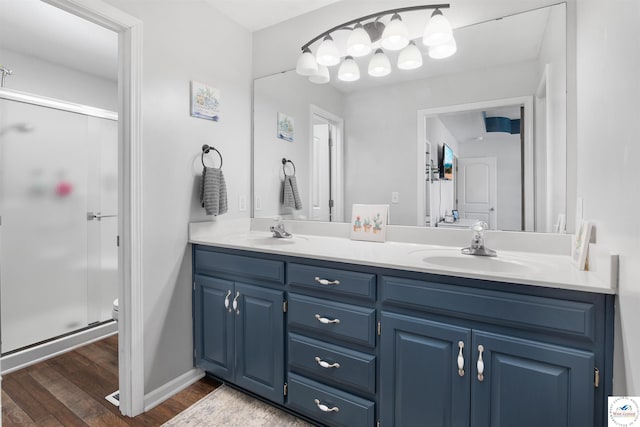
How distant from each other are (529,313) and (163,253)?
1761 millimetres

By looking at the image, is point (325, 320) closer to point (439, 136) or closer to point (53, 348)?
point (439, 136)

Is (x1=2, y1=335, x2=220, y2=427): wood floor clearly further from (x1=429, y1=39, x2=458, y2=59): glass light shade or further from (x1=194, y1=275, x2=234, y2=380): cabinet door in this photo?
(x1=429, y1=39, x2=458, y2=59): glass light shade

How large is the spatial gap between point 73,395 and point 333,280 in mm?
1719

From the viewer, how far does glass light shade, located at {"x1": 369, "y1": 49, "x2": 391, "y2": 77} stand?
1839 millimetres

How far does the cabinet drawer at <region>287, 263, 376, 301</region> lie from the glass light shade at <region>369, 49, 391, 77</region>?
1.22 metres

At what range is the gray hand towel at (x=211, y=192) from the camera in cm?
195

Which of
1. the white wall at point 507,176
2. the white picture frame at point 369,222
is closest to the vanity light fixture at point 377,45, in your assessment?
the white wall at point 507,176

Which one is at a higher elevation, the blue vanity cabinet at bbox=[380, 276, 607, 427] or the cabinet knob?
the cabinet knob

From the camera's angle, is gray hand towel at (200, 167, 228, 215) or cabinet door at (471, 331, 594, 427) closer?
cabinet door at (471, 331, 594, 427)

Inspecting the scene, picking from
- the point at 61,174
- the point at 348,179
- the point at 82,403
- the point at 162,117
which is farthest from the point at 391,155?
the point at 61,174

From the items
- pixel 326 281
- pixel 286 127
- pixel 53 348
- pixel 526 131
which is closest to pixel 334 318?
pixel 326 281

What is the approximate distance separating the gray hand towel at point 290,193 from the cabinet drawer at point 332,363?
99 cm

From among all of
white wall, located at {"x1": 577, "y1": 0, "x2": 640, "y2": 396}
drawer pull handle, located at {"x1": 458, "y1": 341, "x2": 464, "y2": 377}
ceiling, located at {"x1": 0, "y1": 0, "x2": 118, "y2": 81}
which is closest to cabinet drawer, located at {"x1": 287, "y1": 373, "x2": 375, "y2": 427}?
drawer pull handle, located at {"x1": 458, "y1": 341, "x2": 464, "y2": 377}

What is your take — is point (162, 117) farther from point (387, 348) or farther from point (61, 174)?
point (387, 348)
